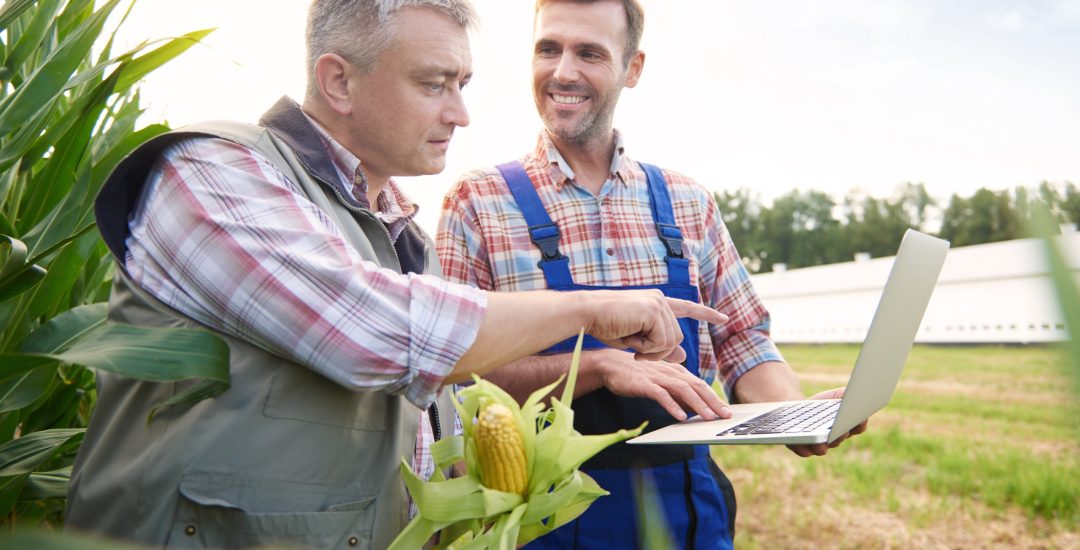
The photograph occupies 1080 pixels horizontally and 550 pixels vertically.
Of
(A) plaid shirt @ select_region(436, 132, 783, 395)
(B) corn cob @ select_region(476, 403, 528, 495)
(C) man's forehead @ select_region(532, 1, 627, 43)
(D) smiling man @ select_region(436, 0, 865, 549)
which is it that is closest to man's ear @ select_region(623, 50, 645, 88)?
(D) smiling man @ select_region(436, 0, 865, 549)

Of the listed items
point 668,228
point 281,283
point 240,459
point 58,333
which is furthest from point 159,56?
point 668,228

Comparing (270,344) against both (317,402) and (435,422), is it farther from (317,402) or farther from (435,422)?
(435,422)

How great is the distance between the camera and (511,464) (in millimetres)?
926

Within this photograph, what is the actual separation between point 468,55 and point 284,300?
617 millimetres

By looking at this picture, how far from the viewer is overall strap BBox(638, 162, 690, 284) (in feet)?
5.90

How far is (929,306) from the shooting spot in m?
13.7

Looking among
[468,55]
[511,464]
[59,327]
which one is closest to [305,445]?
[511,464]

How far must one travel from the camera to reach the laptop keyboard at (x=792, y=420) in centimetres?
115

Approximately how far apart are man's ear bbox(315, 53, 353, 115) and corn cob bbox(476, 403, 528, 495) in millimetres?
646

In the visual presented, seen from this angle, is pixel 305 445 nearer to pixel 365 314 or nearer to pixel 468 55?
pixel 365 314

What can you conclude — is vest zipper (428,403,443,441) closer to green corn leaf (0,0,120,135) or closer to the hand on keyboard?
the hand on keyboard

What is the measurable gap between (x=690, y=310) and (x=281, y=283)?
627 millimetres

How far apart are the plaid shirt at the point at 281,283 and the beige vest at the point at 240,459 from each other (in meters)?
0.04

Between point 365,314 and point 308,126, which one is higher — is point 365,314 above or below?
below
